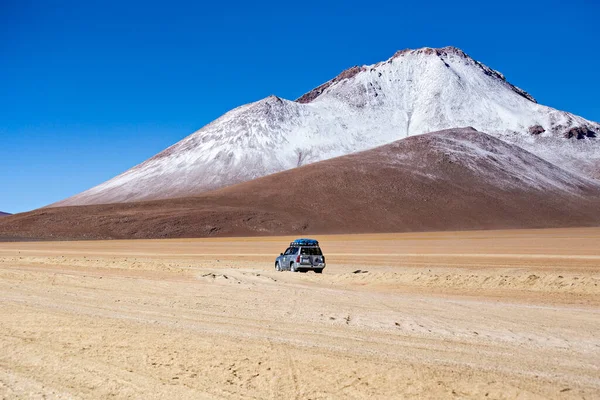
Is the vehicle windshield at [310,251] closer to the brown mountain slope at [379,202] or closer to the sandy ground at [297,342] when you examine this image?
the sandy ground at [297,342]

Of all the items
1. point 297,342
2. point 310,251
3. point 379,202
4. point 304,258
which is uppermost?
point 379,202

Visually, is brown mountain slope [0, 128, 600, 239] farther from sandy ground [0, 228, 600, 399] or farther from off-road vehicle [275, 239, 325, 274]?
sandy ground [0, 228, 600, 399]

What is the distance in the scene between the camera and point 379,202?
130 m

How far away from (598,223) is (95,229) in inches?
3961

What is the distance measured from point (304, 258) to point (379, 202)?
100049 millimetres

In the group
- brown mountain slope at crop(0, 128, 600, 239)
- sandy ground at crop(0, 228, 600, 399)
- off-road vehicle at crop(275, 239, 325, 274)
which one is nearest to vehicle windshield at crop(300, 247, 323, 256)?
off-road vehicle at crop(275, 239, 325, 274)

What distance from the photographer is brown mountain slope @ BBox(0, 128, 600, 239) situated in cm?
10806

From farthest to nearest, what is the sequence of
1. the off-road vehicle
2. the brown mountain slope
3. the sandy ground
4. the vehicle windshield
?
the brown mountain slope
the vehicle windshield
the off-road vehicle
the sandy ground

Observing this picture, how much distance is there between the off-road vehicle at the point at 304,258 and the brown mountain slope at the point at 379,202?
71.5 metres

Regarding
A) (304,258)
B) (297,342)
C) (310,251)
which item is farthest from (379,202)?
(297,342)

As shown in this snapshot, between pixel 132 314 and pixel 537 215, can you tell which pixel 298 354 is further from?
pixel 537 215

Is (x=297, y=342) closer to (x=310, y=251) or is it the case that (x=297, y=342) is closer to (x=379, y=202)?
(x=310, y=251)

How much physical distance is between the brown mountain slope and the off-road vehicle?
71477mm

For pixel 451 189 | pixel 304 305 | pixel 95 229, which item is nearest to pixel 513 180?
pixel 451 189
